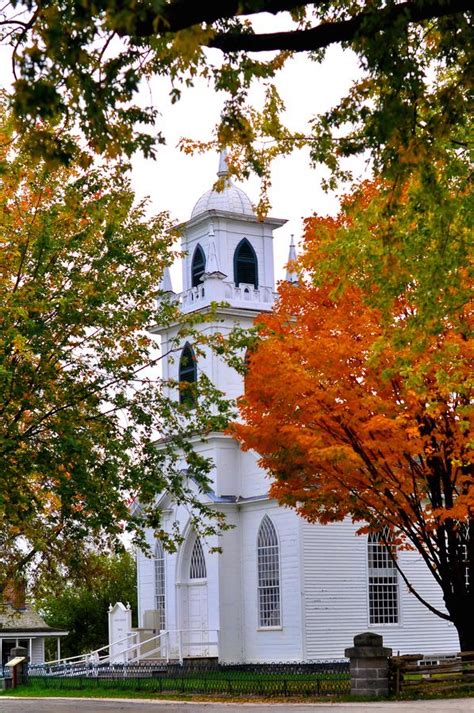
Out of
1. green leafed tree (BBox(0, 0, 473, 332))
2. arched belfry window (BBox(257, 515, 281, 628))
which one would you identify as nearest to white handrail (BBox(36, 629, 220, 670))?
arched belfry window (BBox(257, 515, 281, 628))

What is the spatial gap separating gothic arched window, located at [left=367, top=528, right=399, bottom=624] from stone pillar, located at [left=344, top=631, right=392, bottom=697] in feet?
51.4

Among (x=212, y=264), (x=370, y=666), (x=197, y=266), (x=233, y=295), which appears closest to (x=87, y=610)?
(x=197, y=266)

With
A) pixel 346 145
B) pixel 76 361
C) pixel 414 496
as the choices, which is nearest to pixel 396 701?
pixel 414 496

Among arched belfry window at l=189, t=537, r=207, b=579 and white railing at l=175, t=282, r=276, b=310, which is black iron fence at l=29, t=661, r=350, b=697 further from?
white railing at l=175, t=282, r=276, b=310

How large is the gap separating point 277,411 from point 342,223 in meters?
4.69

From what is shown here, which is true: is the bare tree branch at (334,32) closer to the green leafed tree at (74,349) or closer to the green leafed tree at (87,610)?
the green leafed tree at (74,349)

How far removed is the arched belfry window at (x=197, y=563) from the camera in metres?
45.0

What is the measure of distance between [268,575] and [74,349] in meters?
20.7

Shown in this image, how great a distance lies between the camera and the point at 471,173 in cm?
1652

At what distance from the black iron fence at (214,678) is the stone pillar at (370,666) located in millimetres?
1225

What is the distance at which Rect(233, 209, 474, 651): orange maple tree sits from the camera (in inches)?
1055

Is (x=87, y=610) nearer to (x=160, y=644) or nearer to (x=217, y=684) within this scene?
(x=160, y=644)

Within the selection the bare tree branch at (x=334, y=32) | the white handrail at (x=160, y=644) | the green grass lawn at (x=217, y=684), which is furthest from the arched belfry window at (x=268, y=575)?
the bare tree branch at (x=334, y=32)

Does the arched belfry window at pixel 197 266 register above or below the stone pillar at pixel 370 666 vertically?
above
